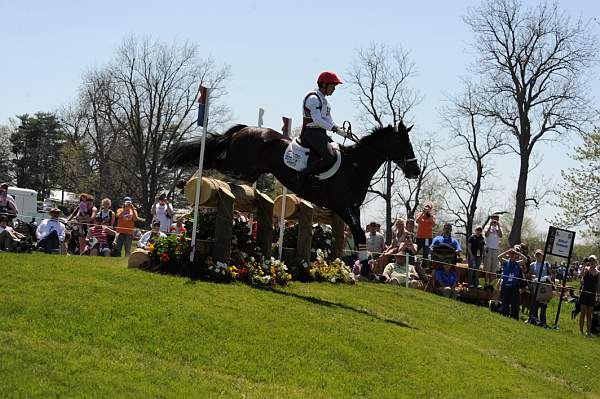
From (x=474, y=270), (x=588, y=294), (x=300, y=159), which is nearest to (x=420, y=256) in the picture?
(x=474, y=270)

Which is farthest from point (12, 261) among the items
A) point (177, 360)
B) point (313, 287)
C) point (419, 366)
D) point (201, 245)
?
point (419, 366)

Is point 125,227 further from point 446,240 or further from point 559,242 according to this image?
point 559,242

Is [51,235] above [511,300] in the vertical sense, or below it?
above

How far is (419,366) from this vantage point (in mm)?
9320

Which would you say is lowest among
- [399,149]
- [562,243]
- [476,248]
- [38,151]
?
[476,248]

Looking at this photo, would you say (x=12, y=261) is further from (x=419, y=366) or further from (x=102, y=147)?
(x=102, y=147)

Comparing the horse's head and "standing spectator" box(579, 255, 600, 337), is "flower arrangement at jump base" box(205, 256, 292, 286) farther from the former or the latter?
"standing spectator" box(579, 255, 600, 337)

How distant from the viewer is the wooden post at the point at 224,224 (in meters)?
12.0

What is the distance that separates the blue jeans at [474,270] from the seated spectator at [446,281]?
2.00 ft

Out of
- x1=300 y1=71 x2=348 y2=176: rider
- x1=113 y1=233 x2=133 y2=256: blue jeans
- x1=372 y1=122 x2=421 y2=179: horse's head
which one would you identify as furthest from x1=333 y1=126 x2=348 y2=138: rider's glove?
x1=113 y1=233 x2=133 y2=256: blue jeans

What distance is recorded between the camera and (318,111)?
11.9m

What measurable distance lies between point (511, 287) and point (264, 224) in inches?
281

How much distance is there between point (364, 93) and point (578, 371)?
1269 inches

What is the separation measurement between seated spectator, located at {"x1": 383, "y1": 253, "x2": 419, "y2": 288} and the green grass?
463 centimetres
